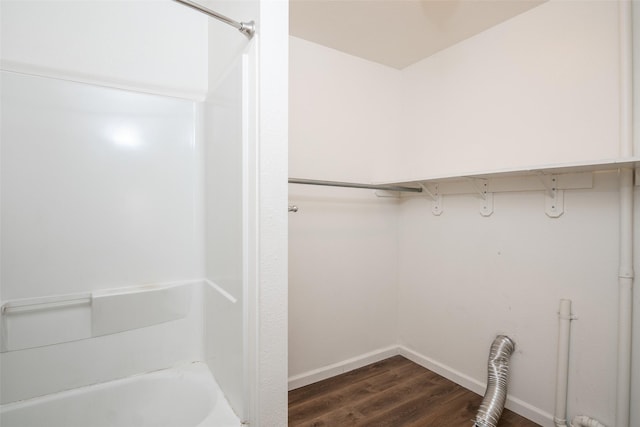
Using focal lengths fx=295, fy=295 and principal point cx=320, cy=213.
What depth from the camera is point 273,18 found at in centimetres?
109

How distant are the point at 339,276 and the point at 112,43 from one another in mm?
1947

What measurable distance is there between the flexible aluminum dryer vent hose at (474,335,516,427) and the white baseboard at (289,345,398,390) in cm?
85

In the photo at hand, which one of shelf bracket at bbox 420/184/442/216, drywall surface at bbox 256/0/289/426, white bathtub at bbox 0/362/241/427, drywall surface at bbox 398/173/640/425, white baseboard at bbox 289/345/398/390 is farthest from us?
shelf bracket at bbox 420/184/442/216

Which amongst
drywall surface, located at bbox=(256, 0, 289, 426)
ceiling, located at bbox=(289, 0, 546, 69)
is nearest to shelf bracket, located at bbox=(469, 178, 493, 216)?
ceiling, located at bbox=(289, 0, 546, 69)

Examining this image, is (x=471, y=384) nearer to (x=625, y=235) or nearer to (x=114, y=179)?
(x=625, y=235)

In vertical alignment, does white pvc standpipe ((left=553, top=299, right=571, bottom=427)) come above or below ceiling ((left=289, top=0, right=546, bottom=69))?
below

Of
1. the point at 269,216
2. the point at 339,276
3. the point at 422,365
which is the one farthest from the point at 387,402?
the point at 269,216

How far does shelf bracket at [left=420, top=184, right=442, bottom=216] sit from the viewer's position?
223 centimetres

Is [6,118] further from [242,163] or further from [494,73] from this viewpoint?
[494,73]

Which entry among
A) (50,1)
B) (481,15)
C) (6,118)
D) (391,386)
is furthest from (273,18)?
(391,386)

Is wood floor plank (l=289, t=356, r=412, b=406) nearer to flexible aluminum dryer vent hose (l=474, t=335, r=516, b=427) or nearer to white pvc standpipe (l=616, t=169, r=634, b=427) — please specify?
flexible aluminum dryer vent hose (l=474, t=335, r=516, b=427)

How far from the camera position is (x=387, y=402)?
6.16ft

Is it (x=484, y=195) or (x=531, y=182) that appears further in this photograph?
(x=484, y=195)

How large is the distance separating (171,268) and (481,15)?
2.37 meters
